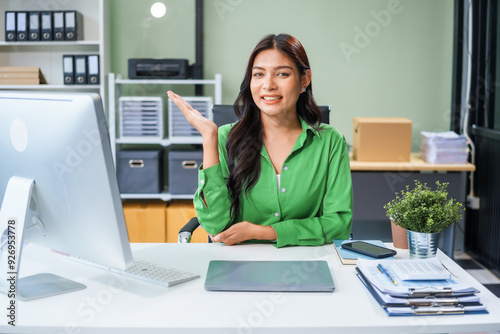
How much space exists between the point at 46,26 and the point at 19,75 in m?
0.38

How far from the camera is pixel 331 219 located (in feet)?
5.77

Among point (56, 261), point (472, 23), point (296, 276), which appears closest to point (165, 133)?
point (472, 23)

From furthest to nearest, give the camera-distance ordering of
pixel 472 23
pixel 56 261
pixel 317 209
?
pixel 472 23, pixel 317 209, pixel 56 261

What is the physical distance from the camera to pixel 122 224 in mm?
1145

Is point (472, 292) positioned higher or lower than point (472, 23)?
lower

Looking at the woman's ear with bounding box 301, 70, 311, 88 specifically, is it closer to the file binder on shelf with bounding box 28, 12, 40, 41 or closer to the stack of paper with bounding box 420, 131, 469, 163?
the stack of paper with bounding box 420, 131, 469, 163

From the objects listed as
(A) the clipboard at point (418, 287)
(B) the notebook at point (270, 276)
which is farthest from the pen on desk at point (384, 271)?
(B) the notebook at point (270, 276)

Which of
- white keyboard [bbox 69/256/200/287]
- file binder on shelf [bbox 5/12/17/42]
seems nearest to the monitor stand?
white keyboard [bbox 69/256/200/287]

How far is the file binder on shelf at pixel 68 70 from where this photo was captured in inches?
146

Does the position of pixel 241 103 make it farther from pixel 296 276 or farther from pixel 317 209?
pixel 296 276

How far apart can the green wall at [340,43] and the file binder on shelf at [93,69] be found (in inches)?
11.7

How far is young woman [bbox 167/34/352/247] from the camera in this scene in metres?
1.79

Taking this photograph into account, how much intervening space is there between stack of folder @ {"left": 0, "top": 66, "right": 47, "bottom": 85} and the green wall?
0.54 m

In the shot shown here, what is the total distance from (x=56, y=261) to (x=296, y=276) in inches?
25.8
